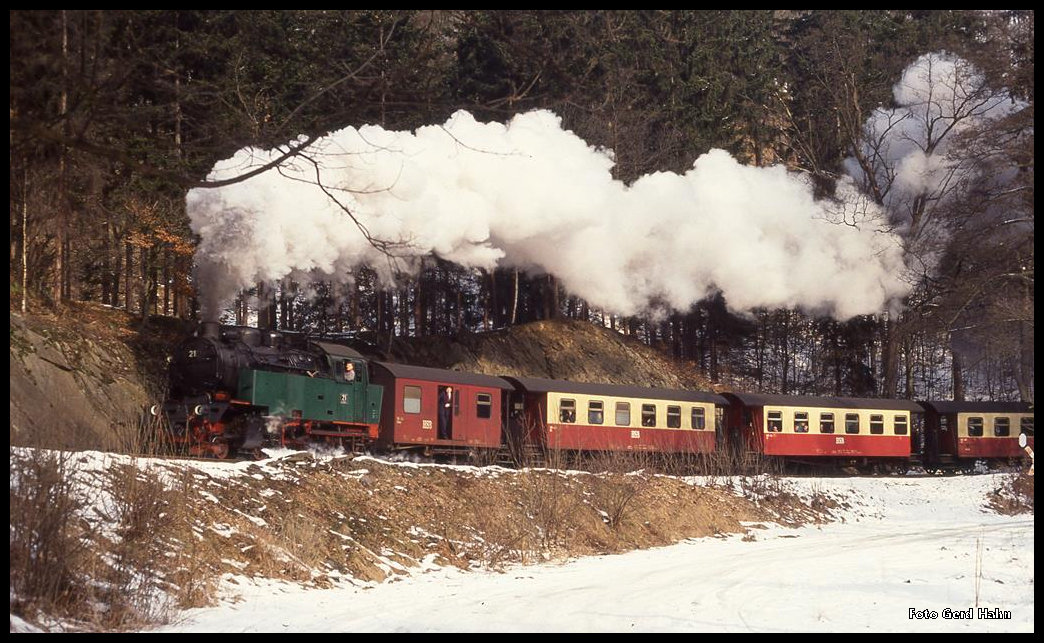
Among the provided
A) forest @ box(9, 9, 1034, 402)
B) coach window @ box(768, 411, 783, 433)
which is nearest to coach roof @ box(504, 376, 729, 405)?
coach window @ box(768, 411, 783, 433)

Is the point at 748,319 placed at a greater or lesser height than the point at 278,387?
greater

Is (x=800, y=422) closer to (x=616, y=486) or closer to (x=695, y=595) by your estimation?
(x=616, y=486)

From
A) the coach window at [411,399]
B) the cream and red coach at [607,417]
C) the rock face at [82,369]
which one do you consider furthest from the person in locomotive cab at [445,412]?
the rock face at [82,369]

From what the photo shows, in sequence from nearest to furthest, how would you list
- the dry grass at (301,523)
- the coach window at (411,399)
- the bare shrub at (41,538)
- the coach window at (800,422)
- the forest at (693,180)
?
the bare shrub at (41,538)
the dry grass at (301,523)
the coach window at (411,399)
the forest at (693,180)
the coach window at (800,422)

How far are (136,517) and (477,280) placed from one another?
41157 mm

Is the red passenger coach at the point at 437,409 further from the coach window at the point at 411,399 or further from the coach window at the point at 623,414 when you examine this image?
the coach window at the point at 623,414

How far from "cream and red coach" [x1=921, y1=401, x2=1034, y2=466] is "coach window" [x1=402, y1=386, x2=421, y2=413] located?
66.7 feet

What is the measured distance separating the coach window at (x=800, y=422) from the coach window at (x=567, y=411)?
844 centimetres

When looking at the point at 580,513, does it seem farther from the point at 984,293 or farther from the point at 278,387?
the point at 984,293

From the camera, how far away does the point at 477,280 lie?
5184 cm

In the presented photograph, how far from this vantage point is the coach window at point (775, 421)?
3044cm

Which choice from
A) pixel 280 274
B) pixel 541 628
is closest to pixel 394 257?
pixel 541 628

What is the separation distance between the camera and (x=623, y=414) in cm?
2758

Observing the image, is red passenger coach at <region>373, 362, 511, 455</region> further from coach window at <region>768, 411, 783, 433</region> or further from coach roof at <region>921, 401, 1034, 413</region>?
coach roof at <region>921, 401, 1034, 413</region>
